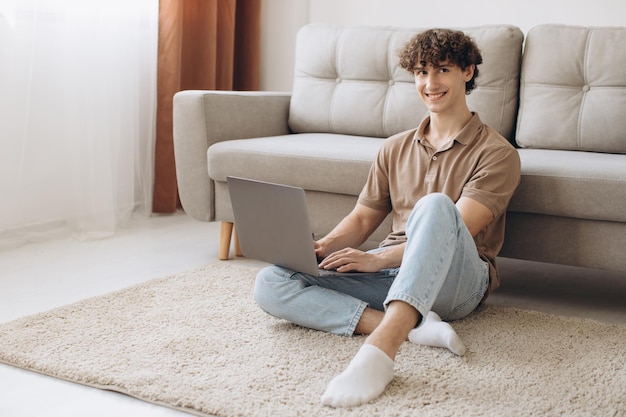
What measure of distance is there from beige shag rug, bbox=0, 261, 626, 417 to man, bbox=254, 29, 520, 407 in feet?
0.23

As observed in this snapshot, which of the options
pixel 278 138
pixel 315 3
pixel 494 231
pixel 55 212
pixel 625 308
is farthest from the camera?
pixel 315 3

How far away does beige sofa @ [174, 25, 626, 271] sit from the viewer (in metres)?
2.21

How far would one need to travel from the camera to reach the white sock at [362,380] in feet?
5.01

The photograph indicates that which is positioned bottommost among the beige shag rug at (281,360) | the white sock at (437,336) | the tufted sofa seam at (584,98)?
the beige shag rug at (281,360)

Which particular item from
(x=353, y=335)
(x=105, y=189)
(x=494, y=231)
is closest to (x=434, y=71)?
(x=494, y=231)

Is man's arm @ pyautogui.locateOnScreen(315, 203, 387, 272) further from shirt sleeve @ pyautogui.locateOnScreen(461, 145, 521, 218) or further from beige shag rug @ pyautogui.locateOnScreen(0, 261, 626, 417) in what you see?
shirt sleeve @ pyautogui.locateOnScreen(461, 145, 521, 218)

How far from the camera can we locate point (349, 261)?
1.85m

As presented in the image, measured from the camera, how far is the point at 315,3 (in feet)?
12.8

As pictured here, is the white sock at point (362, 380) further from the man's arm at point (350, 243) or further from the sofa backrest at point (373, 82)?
the sofa backrest at point (373, 82)

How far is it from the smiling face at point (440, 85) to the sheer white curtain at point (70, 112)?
61.2 inches

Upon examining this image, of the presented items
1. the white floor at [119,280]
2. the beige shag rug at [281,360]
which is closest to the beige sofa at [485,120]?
the white floor at [119,280]

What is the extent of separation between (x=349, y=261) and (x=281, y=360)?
0.27 m

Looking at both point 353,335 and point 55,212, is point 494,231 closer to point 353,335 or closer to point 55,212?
point 353,335

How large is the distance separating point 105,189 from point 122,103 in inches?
14.7
